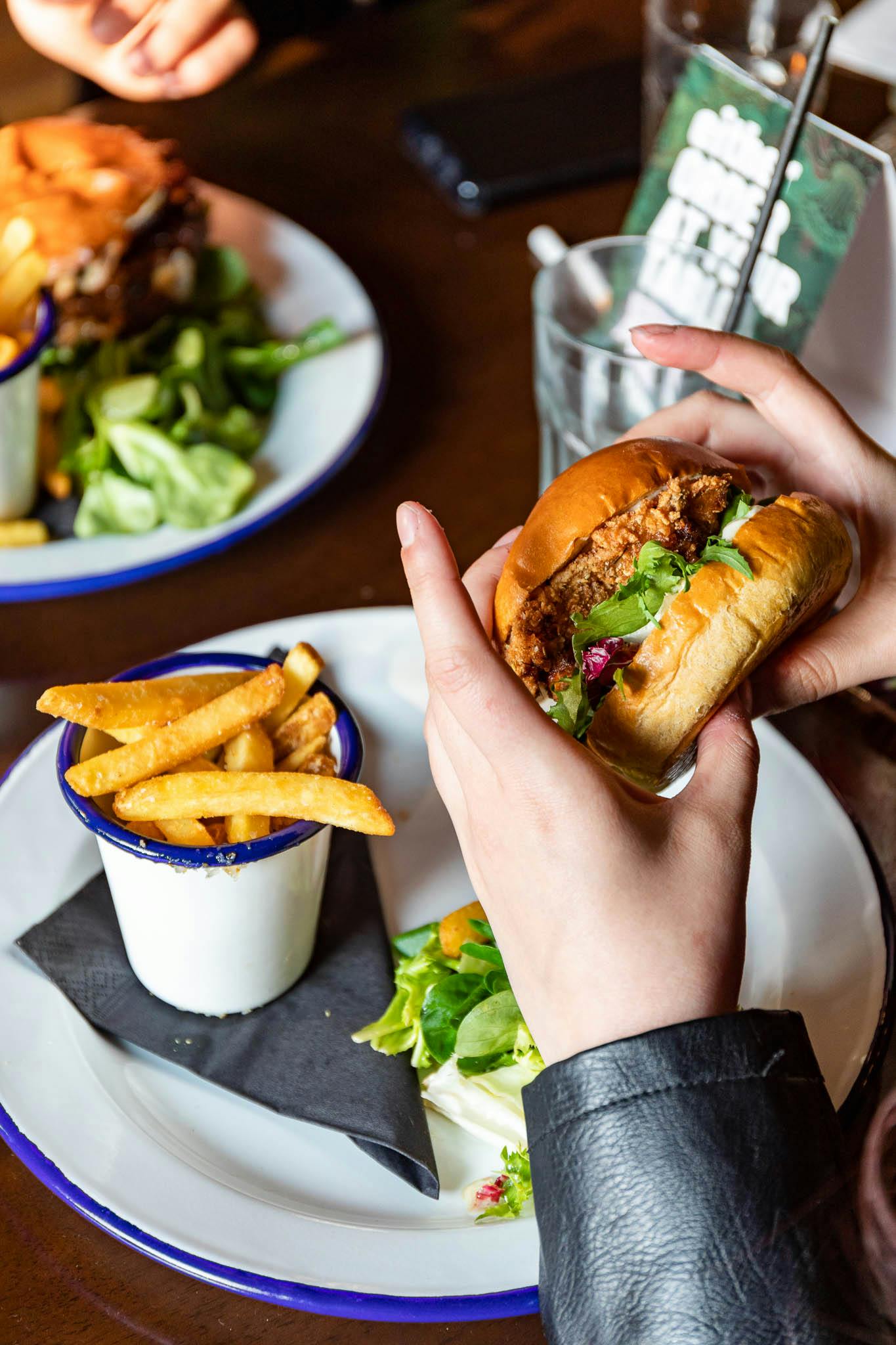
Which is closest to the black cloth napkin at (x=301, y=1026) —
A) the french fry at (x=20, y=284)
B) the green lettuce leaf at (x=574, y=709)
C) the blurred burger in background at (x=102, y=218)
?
the green lettuce leaf at (x=574, y=709)

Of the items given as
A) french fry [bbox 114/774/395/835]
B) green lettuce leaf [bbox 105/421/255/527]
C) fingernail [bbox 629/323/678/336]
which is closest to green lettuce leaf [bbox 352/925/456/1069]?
french fry [bbox 114/774/395/835]

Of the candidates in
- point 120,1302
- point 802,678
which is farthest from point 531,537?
point 120,1302

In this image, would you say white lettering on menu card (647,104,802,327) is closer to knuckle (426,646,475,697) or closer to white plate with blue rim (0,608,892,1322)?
white plate with blue rim (0,608,892,1322)

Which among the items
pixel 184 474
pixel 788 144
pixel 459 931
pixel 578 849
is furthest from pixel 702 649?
pixel 184 474

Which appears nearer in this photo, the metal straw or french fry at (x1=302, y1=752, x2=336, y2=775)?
french fry at (x1=302, y1=752, x2=336, y2=775)

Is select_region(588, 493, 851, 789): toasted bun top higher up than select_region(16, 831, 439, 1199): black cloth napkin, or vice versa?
select_region(588, 493, 851, 789): toasted bun top

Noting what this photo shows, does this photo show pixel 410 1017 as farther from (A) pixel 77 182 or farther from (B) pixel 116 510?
(A) pixel 77 182

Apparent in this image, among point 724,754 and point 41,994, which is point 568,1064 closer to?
point 724,754
